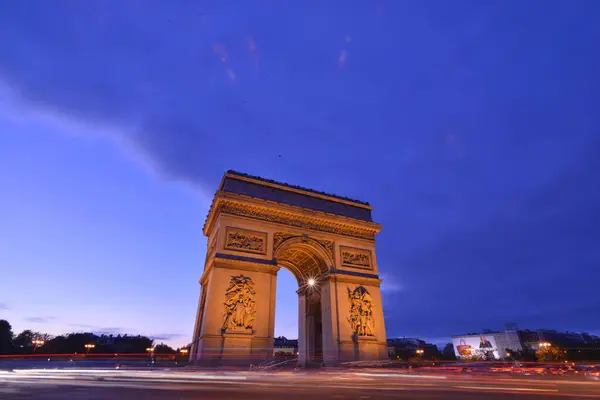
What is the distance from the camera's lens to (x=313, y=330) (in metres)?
24.2

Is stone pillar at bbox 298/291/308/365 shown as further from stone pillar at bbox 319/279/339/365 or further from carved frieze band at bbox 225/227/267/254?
carved frieze band at bbox 225/227/267/254

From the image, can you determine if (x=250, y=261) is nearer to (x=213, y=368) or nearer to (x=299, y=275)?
(x=213, y=368)

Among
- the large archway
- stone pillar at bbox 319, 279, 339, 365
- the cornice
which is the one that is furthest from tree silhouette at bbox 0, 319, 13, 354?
stone pillar at bbox 319, 279, 339, 365

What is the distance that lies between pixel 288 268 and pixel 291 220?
5430mm

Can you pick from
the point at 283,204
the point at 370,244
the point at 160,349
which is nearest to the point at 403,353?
the point at 160,349

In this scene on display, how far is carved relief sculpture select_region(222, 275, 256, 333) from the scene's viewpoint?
17406 mm

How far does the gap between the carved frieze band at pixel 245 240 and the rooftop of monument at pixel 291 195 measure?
8.81ft

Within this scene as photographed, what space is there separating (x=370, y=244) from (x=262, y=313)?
951 centimetres

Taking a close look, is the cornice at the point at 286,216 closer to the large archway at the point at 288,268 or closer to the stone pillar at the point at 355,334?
the large archway at the point at 288,268

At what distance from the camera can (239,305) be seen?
58.7 feet

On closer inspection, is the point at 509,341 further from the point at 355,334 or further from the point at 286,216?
Answer: the point at 286,216

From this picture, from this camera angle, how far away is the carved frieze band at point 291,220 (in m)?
20.4

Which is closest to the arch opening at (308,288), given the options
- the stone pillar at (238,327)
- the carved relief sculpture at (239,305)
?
the stone pillar at (238,327)

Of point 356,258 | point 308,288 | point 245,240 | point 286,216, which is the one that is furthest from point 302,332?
point 245,240
